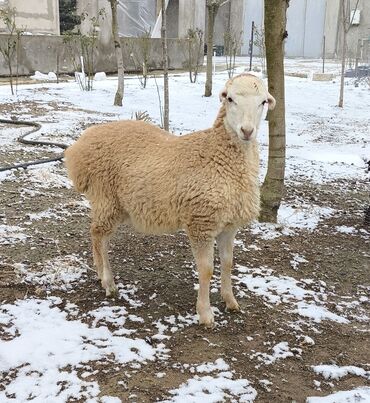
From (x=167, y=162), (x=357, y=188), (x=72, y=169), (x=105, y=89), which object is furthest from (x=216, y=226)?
(x=105, y=89)

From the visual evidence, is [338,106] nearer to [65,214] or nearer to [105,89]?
[105,89]

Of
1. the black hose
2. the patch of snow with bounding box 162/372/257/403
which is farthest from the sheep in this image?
the black hose

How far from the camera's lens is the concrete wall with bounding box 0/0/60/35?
20.3 meters

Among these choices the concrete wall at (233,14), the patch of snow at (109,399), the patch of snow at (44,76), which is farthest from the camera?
the concrete wall at (233,14)

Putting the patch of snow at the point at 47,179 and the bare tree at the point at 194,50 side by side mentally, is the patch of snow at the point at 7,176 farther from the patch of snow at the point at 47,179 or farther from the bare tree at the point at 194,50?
the bare tree at the point at 194,50

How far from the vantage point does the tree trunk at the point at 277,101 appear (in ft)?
15.5

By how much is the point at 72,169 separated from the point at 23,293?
0.94 meters

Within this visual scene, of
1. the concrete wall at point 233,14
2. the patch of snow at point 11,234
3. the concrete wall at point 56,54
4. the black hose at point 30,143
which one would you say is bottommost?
the patch of snow at point 11,234

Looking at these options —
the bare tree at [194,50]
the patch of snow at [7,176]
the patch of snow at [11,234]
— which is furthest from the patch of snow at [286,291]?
the bare tree at [194,50]

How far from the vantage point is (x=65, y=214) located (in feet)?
17.0

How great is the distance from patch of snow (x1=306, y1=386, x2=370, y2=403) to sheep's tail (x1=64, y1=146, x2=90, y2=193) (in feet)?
6.74

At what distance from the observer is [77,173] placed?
3689mm

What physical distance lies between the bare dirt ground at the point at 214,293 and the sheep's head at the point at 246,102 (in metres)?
1.26

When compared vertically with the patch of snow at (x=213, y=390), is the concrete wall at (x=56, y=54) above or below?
above
